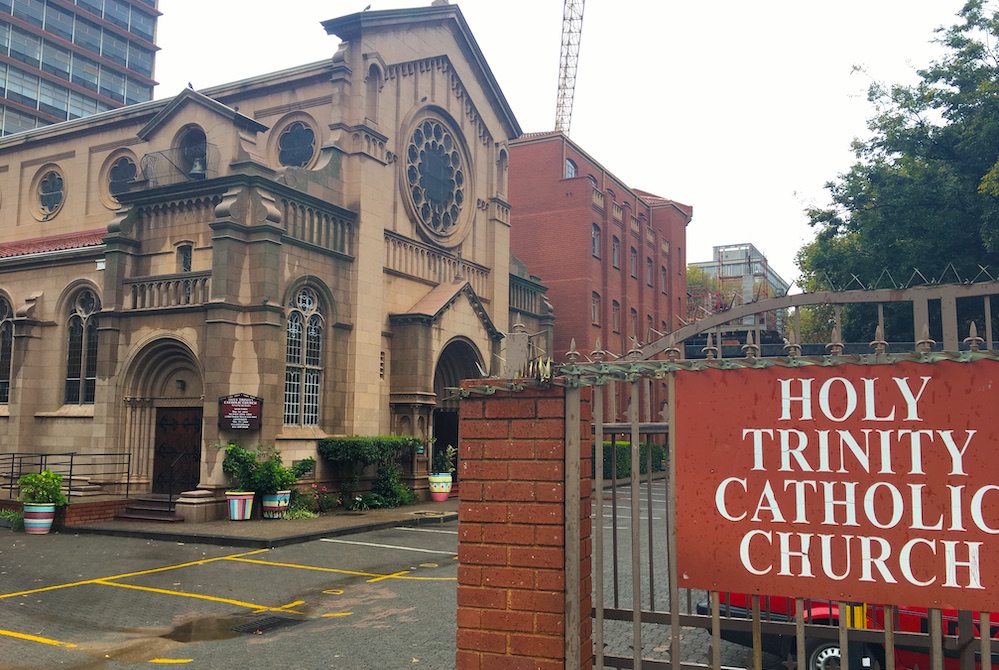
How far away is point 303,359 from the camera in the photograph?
2088cm

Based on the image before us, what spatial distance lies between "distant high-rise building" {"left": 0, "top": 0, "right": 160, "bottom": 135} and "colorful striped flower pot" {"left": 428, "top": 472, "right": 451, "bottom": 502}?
215ft

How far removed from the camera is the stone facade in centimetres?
1986

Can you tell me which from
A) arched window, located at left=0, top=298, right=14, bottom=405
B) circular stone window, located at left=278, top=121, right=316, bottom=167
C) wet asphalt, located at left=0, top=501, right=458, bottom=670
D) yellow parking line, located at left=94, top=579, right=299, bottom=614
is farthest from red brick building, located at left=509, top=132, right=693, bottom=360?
yellow parking line, located at left=94, top=579, right=299, bottom=614

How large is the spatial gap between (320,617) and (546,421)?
7055mm

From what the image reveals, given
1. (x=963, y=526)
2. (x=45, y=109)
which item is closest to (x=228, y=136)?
(x=963, y=526)

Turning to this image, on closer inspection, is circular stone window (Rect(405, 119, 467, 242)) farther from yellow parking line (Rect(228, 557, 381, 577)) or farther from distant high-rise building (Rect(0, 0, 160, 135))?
distant high-rise building (Rect(0, 0, 160, 135))

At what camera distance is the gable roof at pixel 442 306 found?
2372 cm

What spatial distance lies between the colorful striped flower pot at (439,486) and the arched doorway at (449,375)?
2.67 m

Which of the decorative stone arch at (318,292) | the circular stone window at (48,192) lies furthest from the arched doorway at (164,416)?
the circular stone window at (48,192)

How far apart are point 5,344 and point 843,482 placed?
26714mm

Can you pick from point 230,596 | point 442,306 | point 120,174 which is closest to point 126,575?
point 230,596

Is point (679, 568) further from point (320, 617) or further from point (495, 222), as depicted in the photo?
point (495, 222)

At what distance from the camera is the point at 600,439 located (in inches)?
160

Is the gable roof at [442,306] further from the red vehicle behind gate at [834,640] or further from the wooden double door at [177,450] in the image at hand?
the red vehicle behind gate at [834,640]
